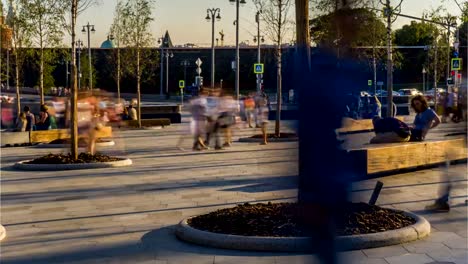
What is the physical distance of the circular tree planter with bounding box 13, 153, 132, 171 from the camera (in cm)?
1477

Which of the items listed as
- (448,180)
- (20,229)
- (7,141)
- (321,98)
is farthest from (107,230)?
(7,141)

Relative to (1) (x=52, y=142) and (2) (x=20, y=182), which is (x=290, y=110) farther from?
(1) (x=52, y=142)

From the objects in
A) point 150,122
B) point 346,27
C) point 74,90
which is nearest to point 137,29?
point 150,122

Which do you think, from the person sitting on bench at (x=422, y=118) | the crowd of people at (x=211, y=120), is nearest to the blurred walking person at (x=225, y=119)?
the crowd of people at (x=211, y=120)

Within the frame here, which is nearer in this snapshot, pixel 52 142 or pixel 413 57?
pixel 52 142

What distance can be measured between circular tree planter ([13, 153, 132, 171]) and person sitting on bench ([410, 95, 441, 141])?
22.3 ft

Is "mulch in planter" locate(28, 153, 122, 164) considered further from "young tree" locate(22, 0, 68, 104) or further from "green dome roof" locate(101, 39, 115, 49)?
"green dome roof" locate(101, 39, 115, 49)

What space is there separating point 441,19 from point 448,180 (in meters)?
27.0

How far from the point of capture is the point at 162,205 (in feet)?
32.5

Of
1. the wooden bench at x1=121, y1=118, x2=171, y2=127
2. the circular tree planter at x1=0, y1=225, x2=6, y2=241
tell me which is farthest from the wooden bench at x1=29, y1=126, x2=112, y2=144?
the circular tree planter at x1=0, y1=225, x2=6, y2=241

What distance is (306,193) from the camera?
2.30 m

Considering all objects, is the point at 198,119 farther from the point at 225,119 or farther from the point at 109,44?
the point at 109,44

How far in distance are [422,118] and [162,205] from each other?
5921mm

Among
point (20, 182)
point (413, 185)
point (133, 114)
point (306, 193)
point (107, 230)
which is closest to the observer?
point (306, 193)
